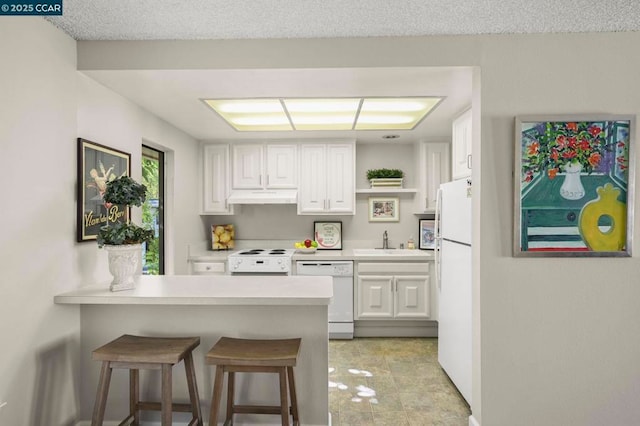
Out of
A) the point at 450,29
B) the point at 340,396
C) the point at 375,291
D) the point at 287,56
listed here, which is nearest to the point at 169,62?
the point at 287,56

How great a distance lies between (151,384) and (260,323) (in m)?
0.79

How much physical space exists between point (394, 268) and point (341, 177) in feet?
3.91

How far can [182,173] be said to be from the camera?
4016 millimetres

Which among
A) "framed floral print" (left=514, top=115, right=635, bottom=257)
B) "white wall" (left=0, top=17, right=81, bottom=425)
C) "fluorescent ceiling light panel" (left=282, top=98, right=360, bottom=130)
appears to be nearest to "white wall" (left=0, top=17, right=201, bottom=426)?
"white wall" (left=0, top=17, right=81, bottom=425)

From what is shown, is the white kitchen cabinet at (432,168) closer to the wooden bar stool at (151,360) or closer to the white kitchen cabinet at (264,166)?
the white kitchen cabinet at (264,166)

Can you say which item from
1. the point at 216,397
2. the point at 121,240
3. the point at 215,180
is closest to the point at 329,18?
the point at 121,240

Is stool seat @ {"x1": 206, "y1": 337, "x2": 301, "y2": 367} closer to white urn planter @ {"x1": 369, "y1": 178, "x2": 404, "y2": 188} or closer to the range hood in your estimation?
the range hood

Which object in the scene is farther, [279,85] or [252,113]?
[252,113]

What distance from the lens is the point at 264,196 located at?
443cm

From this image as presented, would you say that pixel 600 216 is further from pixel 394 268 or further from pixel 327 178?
pixel 327 178

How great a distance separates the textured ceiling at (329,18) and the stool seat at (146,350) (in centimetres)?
175

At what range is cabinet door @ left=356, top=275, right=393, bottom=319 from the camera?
412 cm

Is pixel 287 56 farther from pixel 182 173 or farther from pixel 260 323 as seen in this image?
pixel 182 173

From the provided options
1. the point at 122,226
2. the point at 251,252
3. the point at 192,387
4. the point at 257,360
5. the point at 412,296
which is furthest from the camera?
the point at 251,252
